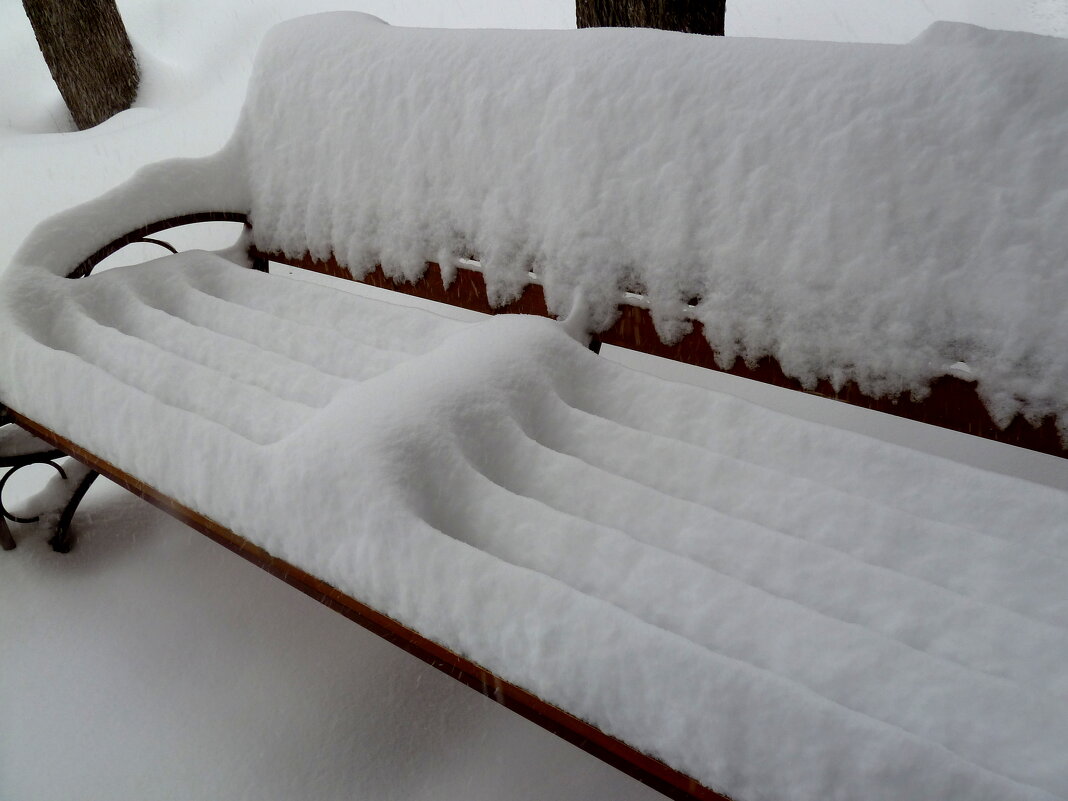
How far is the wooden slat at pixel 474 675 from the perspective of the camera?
1023 mm

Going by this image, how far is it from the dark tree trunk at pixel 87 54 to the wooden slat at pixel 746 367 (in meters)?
4.64

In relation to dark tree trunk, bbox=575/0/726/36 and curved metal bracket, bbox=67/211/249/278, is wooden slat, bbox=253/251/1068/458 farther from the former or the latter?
dark tree trunk, bbox=575/0/726/36

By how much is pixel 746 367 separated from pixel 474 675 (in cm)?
92

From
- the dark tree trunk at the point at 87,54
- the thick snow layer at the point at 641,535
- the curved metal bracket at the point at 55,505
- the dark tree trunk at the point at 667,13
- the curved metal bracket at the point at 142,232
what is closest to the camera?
the thick snow layer at the point at 641,535

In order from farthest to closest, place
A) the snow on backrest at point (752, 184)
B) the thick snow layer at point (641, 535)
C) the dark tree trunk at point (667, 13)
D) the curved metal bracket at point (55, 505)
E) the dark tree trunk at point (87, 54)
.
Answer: the dark tree trunk at point (87, 54)
the dark tree trunk at point (667, 13)
the curved metal bracket at point (55, 505)
the snow on backrest at point (752, 184)
the thick snow layer at point (641, 535)

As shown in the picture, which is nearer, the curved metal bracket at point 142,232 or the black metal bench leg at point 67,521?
the black metal bench leg at point 67,521

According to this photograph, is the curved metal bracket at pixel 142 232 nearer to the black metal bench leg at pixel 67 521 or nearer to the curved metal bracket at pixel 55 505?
the curved metal bracket at pixel 55 505

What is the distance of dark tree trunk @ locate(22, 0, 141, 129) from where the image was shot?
5.76 m

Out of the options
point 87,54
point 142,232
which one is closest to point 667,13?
point 142,232

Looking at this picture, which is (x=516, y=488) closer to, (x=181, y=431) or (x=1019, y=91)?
(x=181, y=431)

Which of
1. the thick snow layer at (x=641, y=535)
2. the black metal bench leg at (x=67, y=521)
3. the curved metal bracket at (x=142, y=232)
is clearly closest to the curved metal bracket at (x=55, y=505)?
the black metal bench leg at (x=67, y=521)

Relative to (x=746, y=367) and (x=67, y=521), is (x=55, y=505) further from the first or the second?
(x=746, y=367)

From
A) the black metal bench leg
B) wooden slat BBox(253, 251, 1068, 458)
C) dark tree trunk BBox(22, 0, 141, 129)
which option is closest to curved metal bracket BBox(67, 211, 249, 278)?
wooden slat BBox(253, 251, 1068, 458)

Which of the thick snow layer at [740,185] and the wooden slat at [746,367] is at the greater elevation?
A: the thick snow layer at [740,185]
